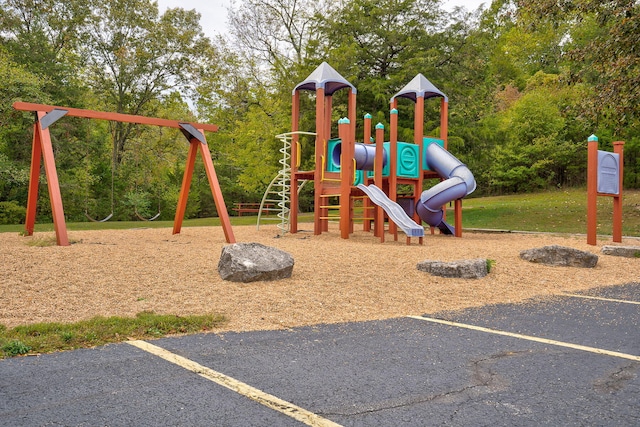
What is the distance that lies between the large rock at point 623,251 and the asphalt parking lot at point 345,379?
18.7ft

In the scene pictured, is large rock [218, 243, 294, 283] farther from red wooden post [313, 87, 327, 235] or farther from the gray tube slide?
the gray tube slide

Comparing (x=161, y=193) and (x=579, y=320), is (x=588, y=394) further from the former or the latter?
(x=161, y=193)

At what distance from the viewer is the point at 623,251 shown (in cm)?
965

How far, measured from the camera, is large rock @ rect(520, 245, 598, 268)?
27.2 feet

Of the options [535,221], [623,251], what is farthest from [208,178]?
[535,221]

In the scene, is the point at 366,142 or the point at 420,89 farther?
the point at 366,142

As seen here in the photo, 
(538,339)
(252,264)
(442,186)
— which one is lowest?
(538,339)

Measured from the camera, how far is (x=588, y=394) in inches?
113

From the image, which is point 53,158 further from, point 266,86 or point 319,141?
point 266,86

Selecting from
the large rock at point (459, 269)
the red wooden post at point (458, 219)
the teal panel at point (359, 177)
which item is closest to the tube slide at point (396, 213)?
the teal panel at point (359, 177)

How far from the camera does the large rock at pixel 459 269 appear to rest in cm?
691

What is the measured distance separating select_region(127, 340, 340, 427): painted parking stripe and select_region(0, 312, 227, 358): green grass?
34 cm

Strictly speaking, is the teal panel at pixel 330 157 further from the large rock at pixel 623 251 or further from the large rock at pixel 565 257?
the large rock at pixel 623 251

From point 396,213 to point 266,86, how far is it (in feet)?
56.2
